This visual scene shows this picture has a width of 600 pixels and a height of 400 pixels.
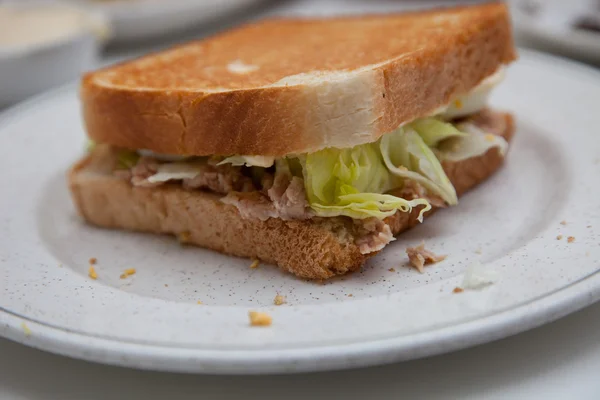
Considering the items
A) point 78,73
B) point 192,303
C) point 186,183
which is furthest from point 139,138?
point 78,73

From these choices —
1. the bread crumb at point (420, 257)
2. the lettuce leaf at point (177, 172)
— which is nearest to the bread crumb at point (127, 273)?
the lettuce leaf at point (177, 172)

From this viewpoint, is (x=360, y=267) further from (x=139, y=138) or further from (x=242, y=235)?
(x=139, y=138)

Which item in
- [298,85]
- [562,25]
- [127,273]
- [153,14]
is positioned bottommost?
[562,25]

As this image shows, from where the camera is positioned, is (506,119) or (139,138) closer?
(139,138)

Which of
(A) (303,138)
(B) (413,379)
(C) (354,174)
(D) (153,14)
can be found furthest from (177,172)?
(D) (153,14)

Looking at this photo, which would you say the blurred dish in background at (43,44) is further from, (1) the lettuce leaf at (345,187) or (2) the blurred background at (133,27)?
(1) the lettuce leaf at (345,187)

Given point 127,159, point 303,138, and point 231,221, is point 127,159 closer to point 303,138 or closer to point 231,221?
point 231,221
